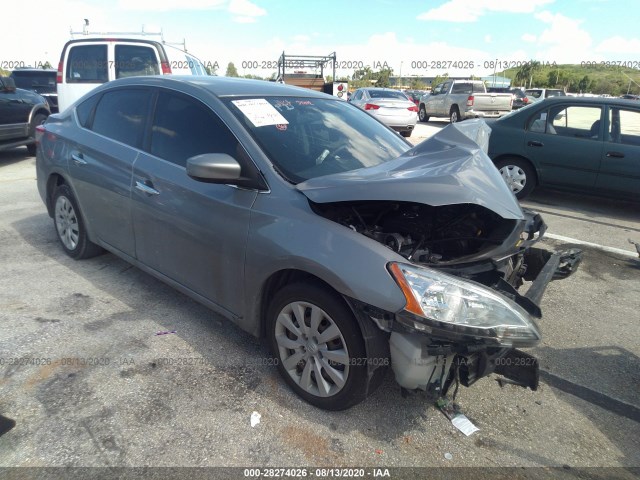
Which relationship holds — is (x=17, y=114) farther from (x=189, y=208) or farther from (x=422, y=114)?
(x=422, y=114)

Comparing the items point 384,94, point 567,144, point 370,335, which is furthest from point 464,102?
point 370,335

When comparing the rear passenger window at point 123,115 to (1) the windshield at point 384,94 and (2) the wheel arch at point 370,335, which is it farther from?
(1) the windshield at point 384,94

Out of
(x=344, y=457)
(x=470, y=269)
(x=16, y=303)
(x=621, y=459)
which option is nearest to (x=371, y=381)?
(x=344, y=457)

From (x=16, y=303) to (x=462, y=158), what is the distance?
341 centimetres

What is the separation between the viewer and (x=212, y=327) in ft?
10.9

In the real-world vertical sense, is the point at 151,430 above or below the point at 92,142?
below

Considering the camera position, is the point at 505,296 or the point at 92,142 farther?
the point at 92,142

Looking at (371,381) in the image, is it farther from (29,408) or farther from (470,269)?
(29,408)

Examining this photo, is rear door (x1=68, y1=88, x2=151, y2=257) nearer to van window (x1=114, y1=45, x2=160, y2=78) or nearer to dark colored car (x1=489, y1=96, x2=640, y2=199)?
van window (x1=114, y1=45, x2=160, y2=78)

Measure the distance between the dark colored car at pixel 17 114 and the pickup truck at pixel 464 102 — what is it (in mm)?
14916

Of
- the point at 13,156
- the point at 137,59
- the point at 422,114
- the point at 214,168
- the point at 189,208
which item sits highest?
the point at 137,59

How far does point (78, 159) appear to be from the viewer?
3.96m

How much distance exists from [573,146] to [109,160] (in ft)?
19.8

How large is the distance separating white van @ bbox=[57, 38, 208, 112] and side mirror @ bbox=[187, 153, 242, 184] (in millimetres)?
6707
